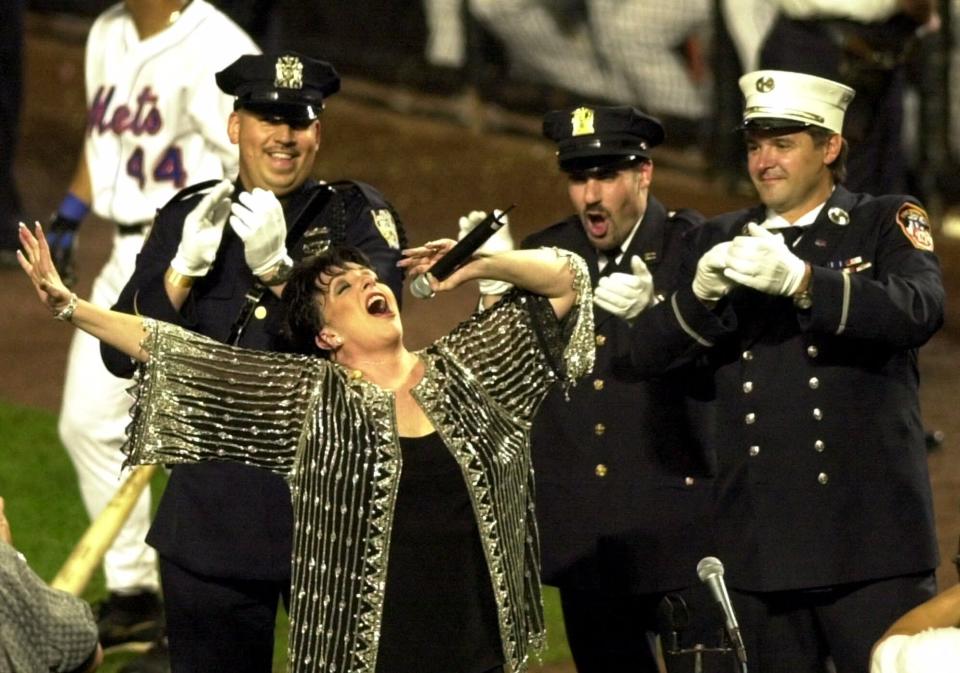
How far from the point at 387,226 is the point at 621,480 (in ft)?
2.88

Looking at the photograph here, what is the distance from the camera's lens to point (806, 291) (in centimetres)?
527

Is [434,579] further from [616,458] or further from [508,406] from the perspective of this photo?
[616,458]

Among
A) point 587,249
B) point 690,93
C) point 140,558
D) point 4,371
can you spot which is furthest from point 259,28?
point 587,249

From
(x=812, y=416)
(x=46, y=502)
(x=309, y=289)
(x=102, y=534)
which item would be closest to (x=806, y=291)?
(x=812, y=416)

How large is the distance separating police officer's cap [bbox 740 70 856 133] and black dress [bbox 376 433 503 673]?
117cm

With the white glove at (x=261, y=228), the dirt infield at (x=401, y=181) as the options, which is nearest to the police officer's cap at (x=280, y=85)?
the white glove at (x=261, y=228)

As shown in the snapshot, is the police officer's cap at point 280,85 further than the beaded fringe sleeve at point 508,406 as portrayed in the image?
Yes

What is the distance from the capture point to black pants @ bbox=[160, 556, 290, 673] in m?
5.81

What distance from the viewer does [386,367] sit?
5309mm

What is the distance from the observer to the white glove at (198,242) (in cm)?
567

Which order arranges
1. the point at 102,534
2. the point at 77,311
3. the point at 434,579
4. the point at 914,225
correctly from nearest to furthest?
the point at 434,579 < the point at 77,311 < the point at 914,225 < the point at 102,534

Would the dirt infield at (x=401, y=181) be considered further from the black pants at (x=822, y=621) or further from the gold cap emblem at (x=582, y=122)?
the black pants at (x=822, y=621)

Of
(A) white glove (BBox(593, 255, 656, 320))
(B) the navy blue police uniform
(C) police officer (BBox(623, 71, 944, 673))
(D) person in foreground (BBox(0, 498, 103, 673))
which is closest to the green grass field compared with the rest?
(B) the navy blue police uniform

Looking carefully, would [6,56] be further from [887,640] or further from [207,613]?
[887,640]
